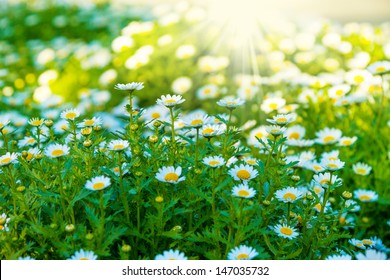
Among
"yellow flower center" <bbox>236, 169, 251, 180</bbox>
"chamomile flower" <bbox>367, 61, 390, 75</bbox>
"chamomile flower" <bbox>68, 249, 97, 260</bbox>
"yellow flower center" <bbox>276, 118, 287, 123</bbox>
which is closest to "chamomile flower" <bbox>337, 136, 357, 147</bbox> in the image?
"chamomile flower" <bbox>367, 61, 390, 75</bbox>

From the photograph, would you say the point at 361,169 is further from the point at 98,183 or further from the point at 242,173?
the point at 98,183

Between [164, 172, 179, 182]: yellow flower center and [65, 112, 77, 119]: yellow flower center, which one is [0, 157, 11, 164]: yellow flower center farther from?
[164, 172, 179, 182]: yellow flower center

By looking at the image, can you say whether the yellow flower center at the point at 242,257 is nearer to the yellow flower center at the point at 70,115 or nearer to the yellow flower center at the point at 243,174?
A: the yellow flower center at the point at 243,174

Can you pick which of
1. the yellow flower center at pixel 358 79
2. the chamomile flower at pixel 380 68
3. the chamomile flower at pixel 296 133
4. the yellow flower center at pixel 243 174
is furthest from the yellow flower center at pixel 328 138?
the yellow flower center at pixel 243 174

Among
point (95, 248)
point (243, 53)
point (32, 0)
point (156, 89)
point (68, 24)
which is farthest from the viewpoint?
point (32, 0)

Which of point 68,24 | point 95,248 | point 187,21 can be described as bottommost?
point 68,24
